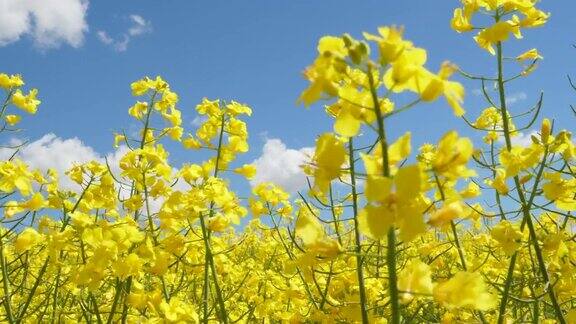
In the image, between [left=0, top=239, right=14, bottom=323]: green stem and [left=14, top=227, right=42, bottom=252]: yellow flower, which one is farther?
[left=14, top=227, right=42, bottom=252]: yellow flower

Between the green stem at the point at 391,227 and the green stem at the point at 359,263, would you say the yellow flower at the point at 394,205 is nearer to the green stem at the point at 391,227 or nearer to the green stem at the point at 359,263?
the green stem at the point at 391,227

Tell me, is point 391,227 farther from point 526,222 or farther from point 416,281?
point 526,222

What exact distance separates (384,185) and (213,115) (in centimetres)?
243

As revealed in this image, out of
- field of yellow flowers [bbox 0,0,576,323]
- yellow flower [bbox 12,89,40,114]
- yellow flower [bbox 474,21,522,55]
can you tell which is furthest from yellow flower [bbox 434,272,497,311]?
yellow flower [bbox 12,89,40,114]

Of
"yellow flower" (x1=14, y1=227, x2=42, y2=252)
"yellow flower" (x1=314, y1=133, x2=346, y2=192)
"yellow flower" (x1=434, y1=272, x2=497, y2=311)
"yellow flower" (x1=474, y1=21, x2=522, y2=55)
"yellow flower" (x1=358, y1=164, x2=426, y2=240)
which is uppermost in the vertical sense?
"yellow flower" (x1=474, y1=21, x2=522, y2=55)

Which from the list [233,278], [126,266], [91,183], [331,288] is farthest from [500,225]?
[233,278]

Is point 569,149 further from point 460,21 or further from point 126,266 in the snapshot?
point 126,266

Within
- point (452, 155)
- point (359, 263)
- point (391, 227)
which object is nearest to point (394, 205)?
point (391, 227)

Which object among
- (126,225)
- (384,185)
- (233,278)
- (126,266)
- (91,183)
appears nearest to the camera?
(384,185)

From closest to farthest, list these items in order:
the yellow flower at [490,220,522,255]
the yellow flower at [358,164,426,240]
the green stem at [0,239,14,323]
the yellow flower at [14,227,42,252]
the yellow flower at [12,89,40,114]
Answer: the yellow flower at [358,164,426,240]
the yellow flower at [490,220,522,255]
the green stem at [0,239,14,323]
the yellow flower at [14,227,42,252]
the yellow flower at [12,89,40,114]

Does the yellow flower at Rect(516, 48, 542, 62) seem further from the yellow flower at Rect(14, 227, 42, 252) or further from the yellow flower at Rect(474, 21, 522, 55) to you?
the yellow flower at Rect(14, 227, 42, 252)

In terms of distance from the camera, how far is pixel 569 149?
7.99 feet

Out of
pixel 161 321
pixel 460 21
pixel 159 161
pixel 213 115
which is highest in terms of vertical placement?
pixel 460 21

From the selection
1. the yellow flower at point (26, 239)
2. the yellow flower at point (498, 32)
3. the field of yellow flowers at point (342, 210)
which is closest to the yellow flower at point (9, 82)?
the field of yellow flowers at point (342, 210)
